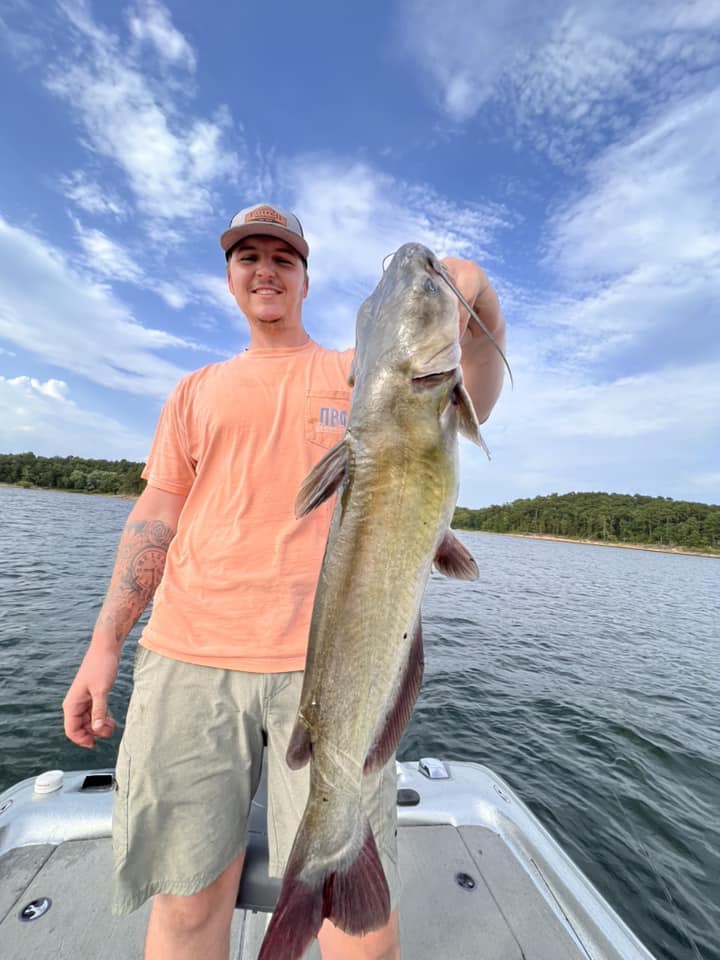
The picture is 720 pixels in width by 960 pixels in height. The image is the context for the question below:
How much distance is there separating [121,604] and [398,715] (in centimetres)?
172

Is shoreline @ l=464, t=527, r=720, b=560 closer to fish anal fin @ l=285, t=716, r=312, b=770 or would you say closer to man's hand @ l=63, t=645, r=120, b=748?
man's hand @ l=63, t=645, r=120, b=748

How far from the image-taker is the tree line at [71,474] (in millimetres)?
91188

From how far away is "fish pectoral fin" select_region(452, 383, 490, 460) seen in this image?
164cm

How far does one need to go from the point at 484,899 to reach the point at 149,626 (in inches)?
109

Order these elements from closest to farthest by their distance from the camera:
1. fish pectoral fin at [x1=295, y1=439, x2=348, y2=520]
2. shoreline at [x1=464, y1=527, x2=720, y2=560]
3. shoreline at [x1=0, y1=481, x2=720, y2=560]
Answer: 1. fish pectoral fin at [x1=295, y1=439, x2=348, y2=520]
2. shoreline at [x1=0, y1=481, x2=720, y2=560]
3. shoreline at [x1=464, y1=527, x2=720, y2=560]

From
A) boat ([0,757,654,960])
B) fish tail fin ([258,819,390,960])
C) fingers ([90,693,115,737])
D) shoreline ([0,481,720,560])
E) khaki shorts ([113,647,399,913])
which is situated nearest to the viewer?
fish tail fin ([258,819,390,960])

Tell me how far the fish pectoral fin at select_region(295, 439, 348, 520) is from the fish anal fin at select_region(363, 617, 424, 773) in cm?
53

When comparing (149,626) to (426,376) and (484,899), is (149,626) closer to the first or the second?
(426,376)

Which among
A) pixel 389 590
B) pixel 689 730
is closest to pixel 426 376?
pixel 389 590

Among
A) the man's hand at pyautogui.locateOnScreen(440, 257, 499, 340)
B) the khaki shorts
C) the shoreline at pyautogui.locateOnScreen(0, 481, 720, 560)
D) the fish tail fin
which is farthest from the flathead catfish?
the shoreline at pyautogui.locateOnScreen(0, 481, 720, 560)

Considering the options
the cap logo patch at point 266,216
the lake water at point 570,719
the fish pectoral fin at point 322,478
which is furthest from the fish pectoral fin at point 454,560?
the lake water at point 570,719

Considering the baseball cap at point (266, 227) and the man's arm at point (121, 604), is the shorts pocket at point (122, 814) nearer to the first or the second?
the man's arm at point (121, 604)

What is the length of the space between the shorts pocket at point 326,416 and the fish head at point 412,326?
603mm

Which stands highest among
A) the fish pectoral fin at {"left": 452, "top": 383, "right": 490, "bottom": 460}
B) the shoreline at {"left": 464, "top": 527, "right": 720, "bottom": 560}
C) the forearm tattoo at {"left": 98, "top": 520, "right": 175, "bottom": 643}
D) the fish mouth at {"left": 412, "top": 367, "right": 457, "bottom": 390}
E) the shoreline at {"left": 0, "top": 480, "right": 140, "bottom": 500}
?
the shoreline at {"left": 464, "top": 527, "right": 720, "bottom": 560}
